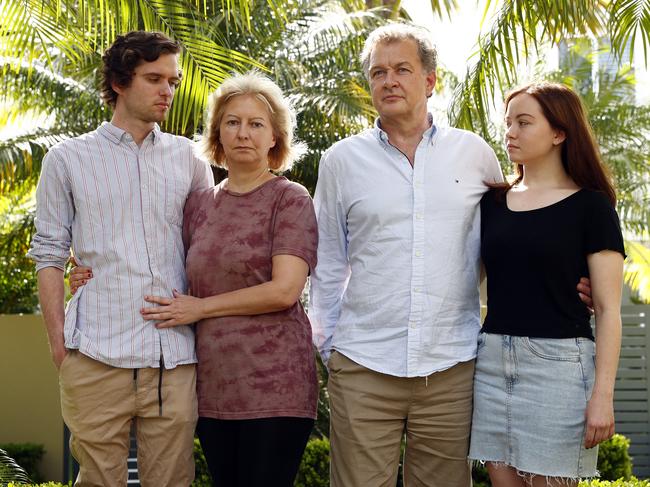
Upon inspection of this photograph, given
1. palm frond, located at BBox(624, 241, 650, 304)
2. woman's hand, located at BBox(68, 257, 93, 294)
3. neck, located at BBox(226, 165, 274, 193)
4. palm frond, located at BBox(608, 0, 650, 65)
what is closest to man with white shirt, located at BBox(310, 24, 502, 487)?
neck, located at BBox(226, 165, 274, 193)

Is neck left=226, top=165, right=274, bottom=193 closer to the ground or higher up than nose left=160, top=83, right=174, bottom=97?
closer to the ground

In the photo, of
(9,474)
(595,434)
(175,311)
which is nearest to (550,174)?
(595,434)

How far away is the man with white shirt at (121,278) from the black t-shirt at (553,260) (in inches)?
50.4

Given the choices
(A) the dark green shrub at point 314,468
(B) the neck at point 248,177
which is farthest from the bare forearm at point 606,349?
(A) the dark green shrub at point 314,468

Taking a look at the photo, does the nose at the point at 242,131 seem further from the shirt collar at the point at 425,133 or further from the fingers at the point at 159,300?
the fingers at the point at 159,300

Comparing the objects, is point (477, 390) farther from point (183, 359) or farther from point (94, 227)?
point (94, 227)

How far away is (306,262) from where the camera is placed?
3844mm

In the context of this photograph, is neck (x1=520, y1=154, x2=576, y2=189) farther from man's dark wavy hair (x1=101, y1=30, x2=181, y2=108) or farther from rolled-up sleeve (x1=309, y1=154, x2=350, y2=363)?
man's dark wavy hair (x1=101, y1=30, x2=181, y2=108)

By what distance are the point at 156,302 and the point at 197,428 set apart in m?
0.53

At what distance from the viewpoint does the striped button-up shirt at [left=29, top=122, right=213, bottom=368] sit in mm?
3832

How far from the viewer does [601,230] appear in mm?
3646

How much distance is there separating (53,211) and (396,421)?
1.60 metres

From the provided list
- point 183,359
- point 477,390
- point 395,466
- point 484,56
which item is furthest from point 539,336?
point 484,56

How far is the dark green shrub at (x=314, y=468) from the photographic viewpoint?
861cm
